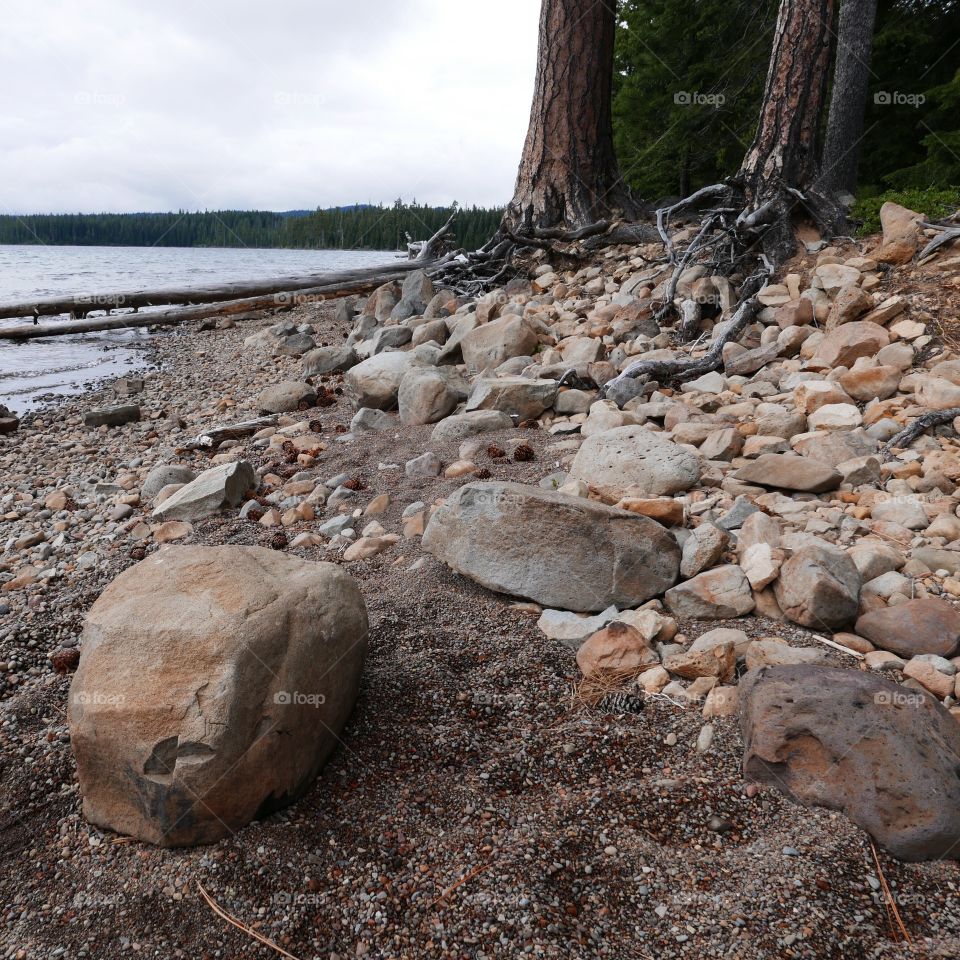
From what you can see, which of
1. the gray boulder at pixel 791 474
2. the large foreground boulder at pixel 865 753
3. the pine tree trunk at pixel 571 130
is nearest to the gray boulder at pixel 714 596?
the large foreground boulder at pixel 865 753

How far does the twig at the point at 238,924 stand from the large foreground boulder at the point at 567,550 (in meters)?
1.77

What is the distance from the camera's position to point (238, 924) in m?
2.05

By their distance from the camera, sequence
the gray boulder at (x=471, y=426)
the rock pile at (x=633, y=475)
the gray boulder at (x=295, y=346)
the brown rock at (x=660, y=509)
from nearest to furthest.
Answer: the rock pile at (x=633, y=475), the brown rock at (x=660, y=509), the gray boulder at (x=471, y=426), the gray boulder at (x=295, y=346)

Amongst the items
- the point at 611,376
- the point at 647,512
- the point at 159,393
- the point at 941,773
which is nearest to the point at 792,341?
the point at 611,376

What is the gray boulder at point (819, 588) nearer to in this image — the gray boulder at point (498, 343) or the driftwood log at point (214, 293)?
the gray boulder at point (498, 343)

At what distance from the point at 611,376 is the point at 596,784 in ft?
13.7

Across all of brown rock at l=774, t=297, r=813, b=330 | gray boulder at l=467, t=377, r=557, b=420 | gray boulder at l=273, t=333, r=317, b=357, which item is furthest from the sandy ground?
gray boulder at l=273, t=333, r=317, b=357

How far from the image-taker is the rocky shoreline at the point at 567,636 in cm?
206

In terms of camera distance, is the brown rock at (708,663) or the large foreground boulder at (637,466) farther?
the large foreground boulder at (637,466)

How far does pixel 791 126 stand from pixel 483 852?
303 inches

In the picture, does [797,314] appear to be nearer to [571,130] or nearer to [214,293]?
[571,130]

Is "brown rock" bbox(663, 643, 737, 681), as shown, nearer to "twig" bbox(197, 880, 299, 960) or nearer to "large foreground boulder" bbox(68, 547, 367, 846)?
"large foreground boulder" bbox(68, 547, 367, 846)

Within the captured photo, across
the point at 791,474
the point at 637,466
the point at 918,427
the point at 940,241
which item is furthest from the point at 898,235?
the point at 637,466

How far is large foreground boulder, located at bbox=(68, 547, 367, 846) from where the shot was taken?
7.48 ft
